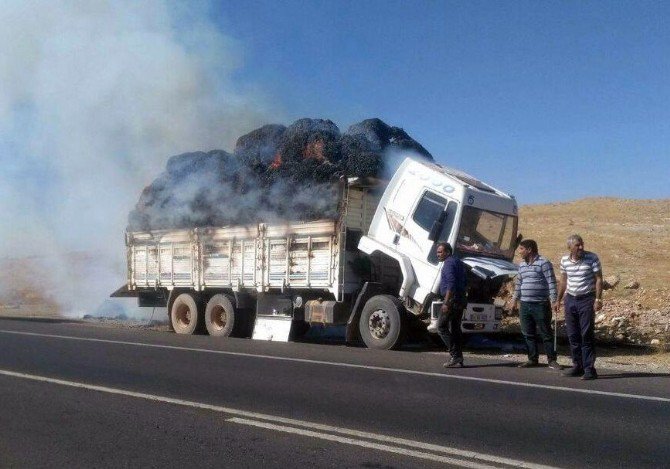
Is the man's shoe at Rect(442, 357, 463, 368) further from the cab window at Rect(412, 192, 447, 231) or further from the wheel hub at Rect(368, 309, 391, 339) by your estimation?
the cab window at Rect(412, 192, 447, 231)

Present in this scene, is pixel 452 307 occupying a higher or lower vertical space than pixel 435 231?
lower

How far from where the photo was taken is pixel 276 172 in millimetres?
13766

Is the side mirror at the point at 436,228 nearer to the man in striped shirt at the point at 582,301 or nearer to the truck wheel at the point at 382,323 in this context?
the truck wheel at the point at 382,323

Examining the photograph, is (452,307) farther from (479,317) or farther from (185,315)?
(185,315)

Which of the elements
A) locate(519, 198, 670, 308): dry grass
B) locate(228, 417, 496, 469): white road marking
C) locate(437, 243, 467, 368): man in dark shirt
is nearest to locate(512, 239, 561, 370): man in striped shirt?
locate(437, 243, 467, 368): man in dark shirt

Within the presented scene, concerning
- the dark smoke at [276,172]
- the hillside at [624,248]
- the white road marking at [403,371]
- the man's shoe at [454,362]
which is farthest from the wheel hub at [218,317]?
the hillside at [624,248]

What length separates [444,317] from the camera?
934 cm

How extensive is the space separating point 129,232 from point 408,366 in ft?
30.6

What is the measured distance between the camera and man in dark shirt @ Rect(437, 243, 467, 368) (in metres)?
9.27

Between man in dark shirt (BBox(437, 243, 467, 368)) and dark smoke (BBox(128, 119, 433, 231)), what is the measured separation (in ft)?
11.6

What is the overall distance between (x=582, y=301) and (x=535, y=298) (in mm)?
939

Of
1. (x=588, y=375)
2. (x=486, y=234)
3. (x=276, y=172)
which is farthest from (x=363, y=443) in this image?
(x=276, y=172)

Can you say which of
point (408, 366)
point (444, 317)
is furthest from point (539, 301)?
point (408, 366)

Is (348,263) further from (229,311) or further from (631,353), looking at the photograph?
(631,353)
